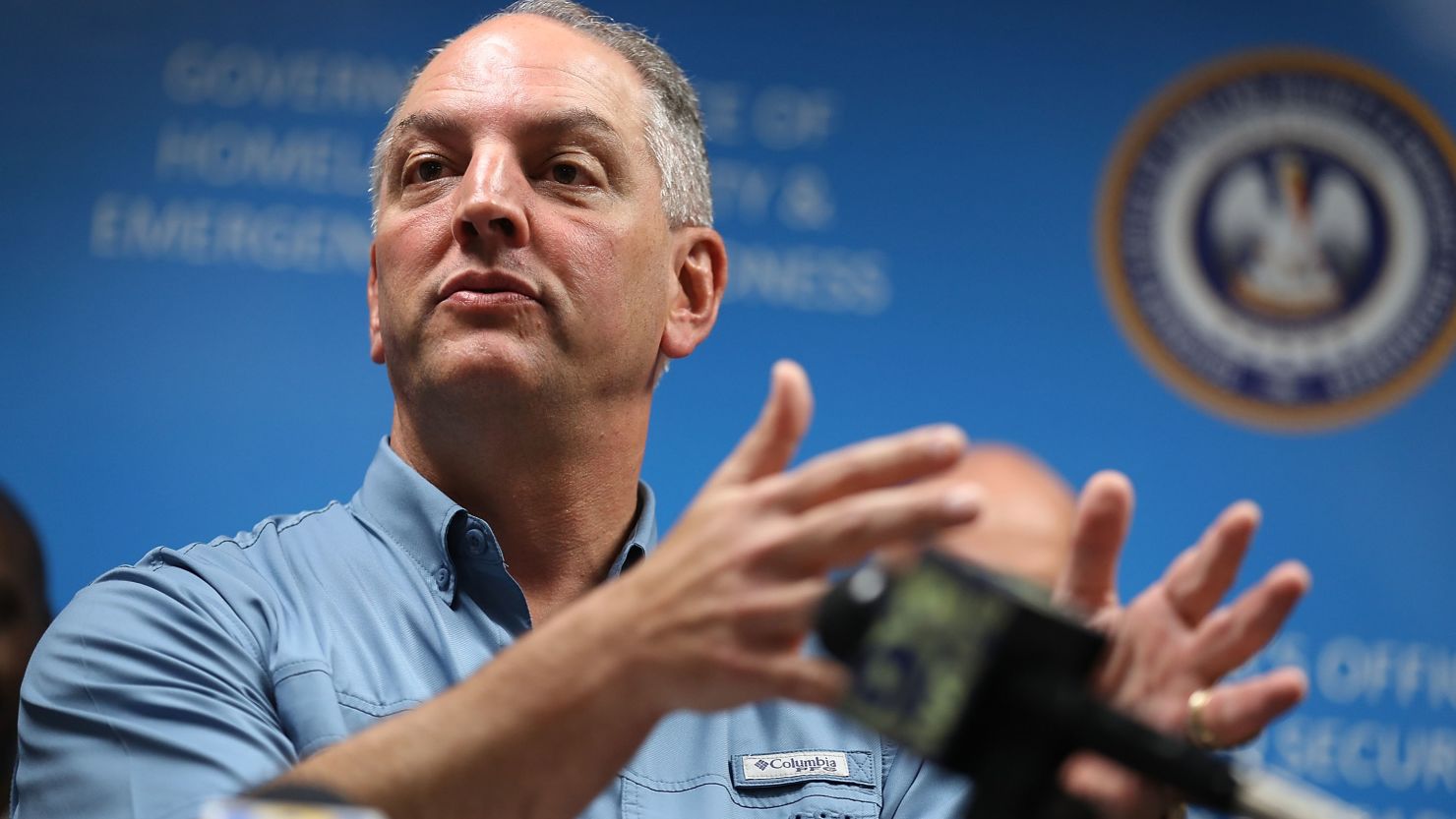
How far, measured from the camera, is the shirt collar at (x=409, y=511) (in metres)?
1.70

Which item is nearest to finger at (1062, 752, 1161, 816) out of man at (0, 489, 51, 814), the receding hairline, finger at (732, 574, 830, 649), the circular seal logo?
finger at (732, 574, 830, 649)

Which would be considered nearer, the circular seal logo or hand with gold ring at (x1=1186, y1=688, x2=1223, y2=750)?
hand with gold ring at (x1=1186, y1=688, x2=1223, y2=750)

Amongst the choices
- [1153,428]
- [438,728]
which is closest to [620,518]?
[438,728]

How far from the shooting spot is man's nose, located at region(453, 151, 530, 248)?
5.65 ft

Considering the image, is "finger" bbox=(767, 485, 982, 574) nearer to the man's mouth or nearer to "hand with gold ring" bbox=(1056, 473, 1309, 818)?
"hand with gold ring" bbox=(1056, 473, 1309, 818)

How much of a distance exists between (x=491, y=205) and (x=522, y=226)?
0.16 feet

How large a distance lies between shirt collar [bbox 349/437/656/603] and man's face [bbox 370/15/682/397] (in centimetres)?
11

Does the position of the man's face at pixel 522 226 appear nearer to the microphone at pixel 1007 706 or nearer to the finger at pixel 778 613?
the finger at pixel 778 613

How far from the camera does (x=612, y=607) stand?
0.97 meters

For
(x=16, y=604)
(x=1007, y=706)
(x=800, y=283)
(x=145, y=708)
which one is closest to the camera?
(x=1007, y=706)

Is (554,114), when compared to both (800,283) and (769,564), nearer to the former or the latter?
(800,283)

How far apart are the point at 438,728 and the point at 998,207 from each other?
2.07 m

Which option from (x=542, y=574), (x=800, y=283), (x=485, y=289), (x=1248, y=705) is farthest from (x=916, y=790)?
(x=800, y=283)

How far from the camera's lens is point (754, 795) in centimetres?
159
